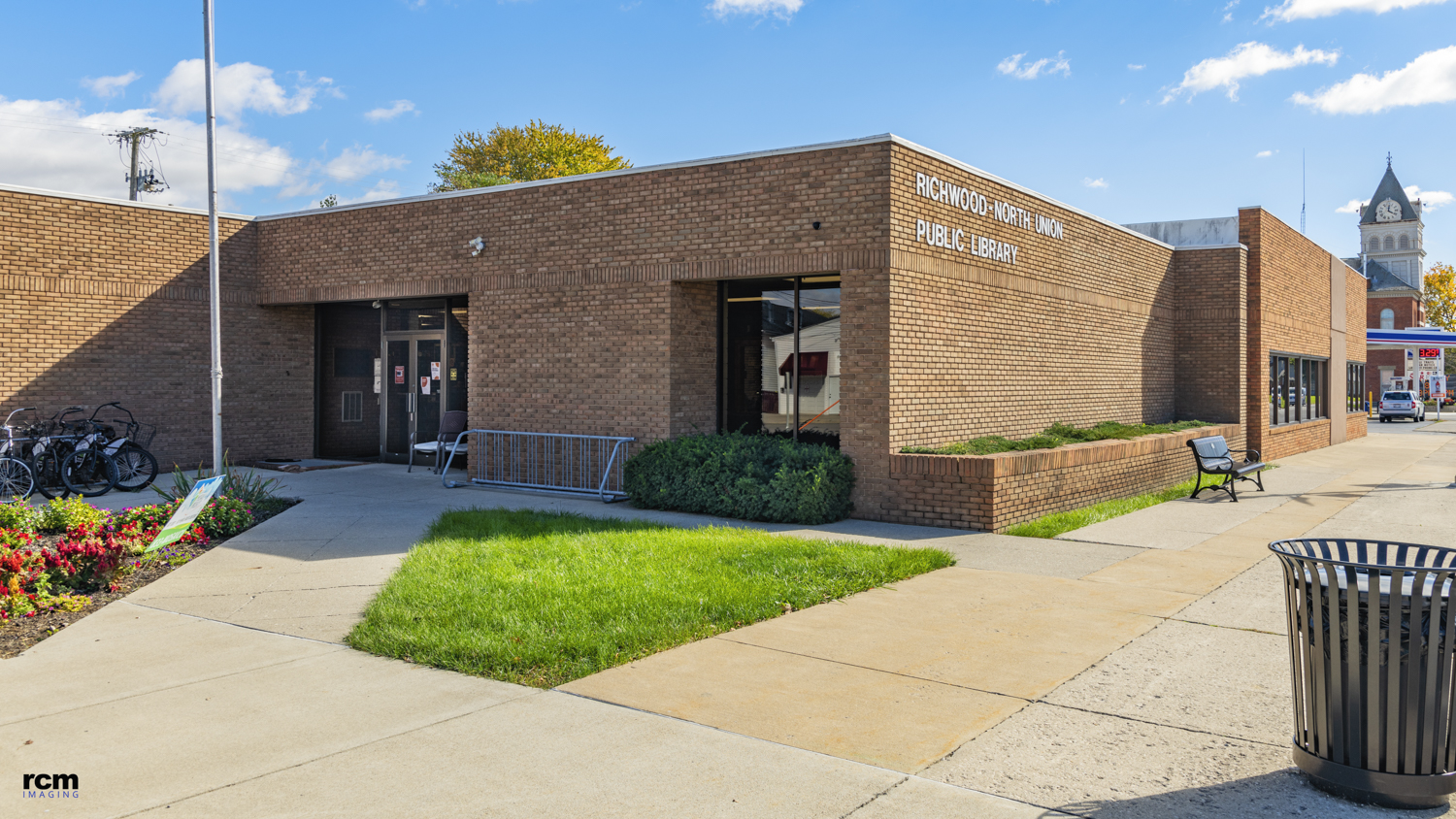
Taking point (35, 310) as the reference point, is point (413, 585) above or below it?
below

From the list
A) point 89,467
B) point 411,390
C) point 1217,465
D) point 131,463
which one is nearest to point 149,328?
point 131,463

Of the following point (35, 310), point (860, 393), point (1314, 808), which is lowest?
point (1314, 808)

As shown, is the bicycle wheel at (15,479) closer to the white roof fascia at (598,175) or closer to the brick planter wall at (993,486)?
the white roof fascia at (598,175)

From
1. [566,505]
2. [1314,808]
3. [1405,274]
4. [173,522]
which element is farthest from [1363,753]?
[1405,274]

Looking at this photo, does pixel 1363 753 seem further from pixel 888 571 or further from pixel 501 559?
pixel 501 559

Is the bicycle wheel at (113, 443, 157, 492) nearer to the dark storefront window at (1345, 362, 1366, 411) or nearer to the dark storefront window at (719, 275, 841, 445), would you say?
the dark storefront window at (719, 275, 841, 445)

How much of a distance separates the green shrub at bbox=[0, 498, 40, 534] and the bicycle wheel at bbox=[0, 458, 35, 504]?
365cm

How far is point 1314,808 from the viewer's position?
161 inches

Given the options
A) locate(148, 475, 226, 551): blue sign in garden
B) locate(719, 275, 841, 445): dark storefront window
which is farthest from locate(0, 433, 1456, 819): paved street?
locate(719, 275, 841, 445): dark storefront window

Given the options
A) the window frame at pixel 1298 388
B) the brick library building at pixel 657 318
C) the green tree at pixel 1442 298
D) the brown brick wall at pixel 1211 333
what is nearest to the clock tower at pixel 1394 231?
the green tree at pixel 1442 298

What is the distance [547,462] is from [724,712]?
9.62m

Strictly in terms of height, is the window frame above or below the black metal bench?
above

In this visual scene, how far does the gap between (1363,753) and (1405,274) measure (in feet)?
407

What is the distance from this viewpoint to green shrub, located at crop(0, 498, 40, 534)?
9430 mm
